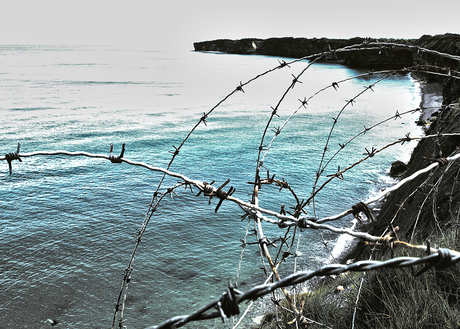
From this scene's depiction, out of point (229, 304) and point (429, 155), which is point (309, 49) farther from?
point (229, 304)

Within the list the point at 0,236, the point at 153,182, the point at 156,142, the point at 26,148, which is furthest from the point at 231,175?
the point at 26,148

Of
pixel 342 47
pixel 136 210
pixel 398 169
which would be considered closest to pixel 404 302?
pixel 342 47

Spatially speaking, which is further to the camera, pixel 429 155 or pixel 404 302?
pixel 429 155

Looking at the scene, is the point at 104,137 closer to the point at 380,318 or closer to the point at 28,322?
the point at 28,322

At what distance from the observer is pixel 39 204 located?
28.5 ft

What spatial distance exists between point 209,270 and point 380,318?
13.9ft

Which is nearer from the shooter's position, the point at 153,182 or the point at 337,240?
the point at 337,240

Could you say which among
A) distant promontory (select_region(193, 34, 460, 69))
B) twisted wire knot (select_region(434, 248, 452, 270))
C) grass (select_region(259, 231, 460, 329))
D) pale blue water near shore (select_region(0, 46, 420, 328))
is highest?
distant promontory (select_region(193, 34, 460, 69))

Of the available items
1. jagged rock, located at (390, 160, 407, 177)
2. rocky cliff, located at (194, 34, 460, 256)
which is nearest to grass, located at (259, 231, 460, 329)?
A: rocky cliff, located at (194, 34, 460, 256)

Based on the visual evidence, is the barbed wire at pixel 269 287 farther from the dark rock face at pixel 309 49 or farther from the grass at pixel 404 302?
the dark rock face at pixel 309 49

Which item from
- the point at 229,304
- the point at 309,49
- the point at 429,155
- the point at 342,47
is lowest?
the point at 429,155

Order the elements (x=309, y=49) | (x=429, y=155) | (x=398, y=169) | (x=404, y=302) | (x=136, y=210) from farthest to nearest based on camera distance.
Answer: (x=309, y=49) < (x=398, y=169) < (x=136, y=210) < (x=429, y=155) < (x=404, y=302)

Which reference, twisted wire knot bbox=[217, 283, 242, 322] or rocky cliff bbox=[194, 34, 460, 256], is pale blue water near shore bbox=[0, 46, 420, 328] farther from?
twisted wire knot bbox=[217, 283, 242, 322]

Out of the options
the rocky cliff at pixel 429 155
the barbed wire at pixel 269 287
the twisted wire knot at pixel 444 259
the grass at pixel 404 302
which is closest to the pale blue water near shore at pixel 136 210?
the rocky cliff at pixel 429 155
